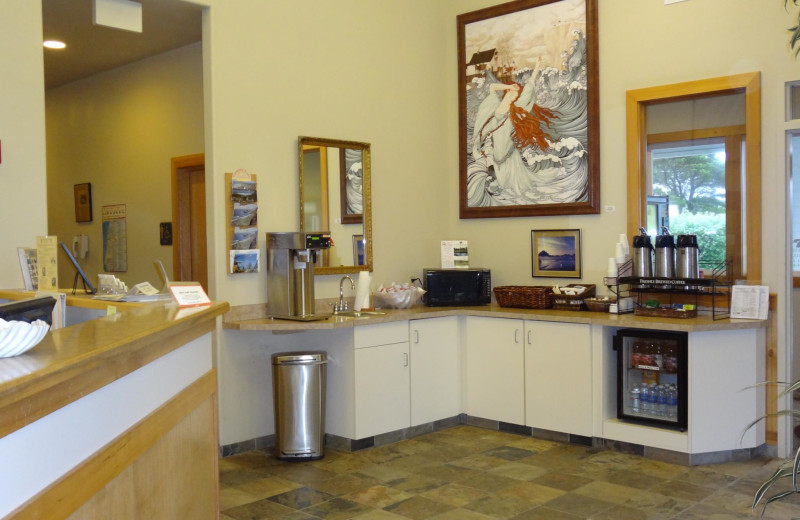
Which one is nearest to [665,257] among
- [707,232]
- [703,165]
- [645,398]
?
[707,232]

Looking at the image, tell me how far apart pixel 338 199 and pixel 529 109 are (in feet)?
5.50

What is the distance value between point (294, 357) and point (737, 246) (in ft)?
9.69

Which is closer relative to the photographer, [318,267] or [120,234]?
[318,267]

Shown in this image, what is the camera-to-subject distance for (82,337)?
5.99 feet

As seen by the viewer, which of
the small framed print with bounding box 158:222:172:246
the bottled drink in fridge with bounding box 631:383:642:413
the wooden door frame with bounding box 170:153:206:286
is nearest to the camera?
the bottled drink in fridge with bounding box 631:383:642:413

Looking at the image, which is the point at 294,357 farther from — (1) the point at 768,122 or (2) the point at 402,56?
(1) the point at 768,122

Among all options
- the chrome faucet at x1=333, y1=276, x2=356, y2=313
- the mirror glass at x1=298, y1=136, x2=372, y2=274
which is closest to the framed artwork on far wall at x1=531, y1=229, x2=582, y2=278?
the mirror glass at x1=298, y1=136, x2=372, y2=274

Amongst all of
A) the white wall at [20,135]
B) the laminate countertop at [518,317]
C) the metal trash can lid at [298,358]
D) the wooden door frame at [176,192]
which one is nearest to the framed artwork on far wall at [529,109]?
the laminate countertop at [518,317]

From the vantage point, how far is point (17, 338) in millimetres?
1479

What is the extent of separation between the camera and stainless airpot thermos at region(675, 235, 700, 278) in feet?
15.6

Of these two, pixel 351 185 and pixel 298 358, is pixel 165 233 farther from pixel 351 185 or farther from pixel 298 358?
pixel 298 358

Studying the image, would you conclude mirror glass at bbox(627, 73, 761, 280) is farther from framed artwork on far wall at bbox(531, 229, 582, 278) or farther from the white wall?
the white wall

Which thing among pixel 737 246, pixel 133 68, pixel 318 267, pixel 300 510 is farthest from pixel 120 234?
pixel 737 246

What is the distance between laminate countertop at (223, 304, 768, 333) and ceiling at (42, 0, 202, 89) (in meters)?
2.04
